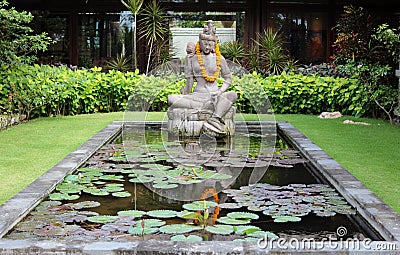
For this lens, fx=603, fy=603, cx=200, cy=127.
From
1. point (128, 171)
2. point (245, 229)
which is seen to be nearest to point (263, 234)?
point (245, 229)

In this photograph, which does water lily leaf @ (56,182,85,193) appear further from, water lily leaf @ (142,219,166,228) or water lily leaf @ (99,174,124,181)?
water lily leaf @ (142,219,166,228)

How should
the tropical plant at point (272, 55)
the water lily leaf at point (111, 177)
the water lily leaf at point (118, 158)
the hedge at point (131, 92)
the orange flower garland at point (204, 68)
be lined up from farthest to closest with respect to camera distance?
the tropical plant at point (272, 55), the hedge at point (131, 92), the orange flower garland at point (204, 68), the water lily leaf at point (118, 158), the water lily leaf at point (111, 177)

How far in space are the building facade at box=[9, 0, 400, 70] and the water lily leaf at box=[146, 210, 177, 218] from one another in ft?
35.0

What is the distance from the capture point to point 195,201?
190 inches

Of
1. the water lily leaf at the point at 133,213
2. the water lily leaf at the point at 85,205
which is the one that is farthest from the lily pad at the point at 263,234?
the water lily leaf at the point at 85,205

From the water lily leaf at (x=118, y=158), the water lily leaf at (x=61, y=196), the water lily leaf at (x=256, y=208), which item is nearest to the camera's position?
the water lily leaf at (x=256, y=208)

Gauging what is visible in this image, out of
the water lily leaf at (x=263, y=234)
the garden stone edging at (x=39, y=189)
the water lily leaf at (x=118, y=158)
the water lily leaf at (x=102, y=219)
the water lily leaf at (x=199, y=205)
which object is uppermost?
the garden stone edging at (x=39, y=189)

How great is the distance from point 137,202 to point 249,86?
5.82 metres

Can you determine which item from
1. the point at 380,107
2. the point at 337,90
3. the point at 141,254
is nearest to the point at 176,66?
the point at 337,90

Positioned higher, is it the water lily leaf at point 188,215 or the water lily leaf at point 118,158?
the water lily leaf at point 118,158

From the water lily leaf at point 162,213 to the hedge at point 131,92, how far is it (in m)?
5.52

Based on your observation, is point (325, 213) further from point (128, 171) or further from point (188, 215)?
point (128, 171)

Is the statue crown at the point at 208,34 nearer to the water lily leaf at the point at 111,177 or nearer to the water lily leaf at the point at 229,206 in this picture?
the water lily leaf at the point at 111,177

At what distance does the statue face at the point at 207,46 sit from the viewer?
841 centimetres
